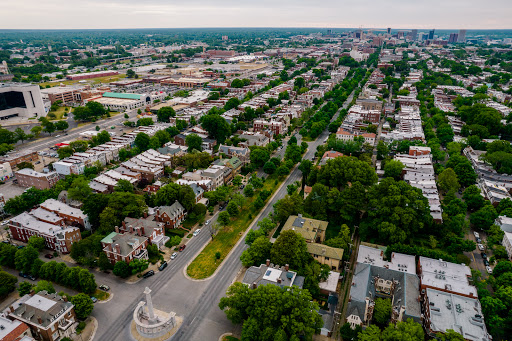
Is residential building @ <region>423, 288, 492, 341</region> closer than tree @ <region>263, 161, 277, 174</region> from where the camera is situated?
Yes

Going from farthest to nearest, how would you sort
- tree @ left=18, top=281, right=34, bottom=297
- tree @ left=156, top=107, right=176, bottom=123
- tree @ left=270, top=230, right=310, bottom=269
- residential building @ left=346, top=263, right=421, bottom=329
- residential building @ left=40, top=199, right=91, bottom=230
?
1. tree @ left=156, top=107, right=176, bottom=123
2. residential building @ left=40, top=199, right=91, bottom=230
3. tree @ left=270, top=230, right=310, bottom=269
4. tree @ left=18, top=281, right=34, bottom=297
5. residential building @ left=346, top=263, right=421, bottom=329

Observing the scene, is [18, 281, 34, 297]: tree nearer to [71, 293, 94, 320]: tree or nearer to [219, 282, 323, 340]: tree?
[71, 293, 94, 320]: tree

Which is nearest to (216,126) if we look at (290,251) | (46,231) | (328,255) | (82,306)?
(46,231)

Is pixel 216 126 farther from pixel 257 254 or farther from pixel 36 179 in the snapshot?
pixel 257 254

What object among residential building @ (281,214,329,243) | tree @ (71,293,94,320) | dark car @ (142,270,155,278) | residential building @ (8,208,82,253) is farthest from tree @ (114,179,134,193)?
residential building @ (281,214,329,243)

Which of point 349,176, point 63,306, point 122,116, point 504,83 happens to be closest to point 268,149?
point 349,176

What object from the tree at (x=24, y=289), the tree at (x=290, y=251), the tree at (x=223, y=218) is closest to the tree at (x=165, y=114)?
the tree at (x=223, y=218)
